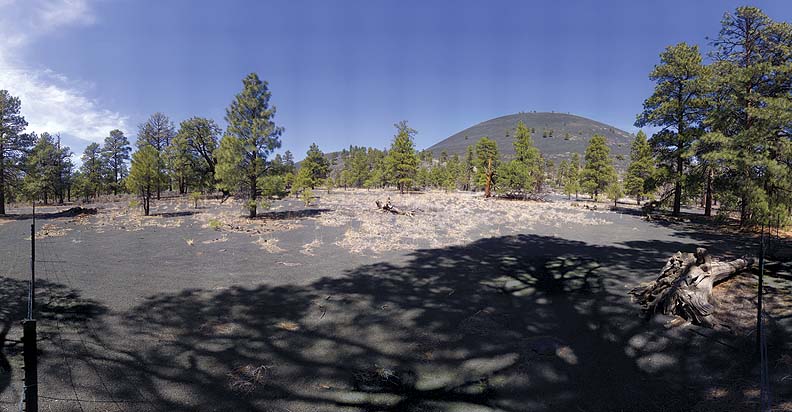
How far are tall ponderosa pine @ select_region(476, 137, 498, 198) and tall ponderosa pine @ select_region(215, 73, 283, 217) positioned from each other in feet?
107

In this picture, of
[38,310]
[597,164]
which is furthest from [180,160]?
[597,164]

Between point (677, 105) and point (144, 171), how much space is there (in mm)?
36149

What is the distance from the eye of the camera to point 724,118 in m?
14.9

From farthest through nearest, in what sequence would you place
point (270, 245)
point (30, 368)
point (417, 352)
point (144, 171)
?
point (144, 171) → point (270, 245) → point (417, 352) → point (30, 368)

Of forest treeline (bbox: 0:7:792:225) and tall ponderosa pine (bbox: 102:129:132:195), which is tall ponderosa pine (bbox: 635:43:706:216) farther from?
tall ponderosa pine (bbox: 102:129:132:195)

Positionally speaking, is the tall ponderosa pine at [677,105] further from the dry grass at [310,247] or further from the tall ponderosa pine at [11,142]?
the tall ponderosa pine at [11,142]

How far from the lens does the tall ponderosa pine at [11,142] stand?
75.8ft

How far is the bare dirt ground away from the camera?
3.49 meters

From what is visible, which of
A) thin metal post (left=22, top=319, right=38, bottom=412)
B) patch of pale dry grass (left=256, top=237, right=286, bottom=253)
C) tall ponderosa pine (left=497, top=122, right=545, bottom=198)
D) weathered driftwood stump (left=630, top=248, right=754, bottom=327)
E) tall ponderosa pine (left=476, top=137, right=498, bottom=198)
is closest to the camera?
thin metal post (left=22, top=319, right=38, bottom=412)

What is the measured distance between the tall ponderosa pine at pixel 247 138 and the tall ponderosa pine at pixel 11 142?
1775cm

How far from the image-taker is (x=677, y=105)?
20.9 m

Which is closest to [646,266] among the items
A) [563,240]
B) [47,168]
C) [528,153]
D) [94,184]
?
[563,240]

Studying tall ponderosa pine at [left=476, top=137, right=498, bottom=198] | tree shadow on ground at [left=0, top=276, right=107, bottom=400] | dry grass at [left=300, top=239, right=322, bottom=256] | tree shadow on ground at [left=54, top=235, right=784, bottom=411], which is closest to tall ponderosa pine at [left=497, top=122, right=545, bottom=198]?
tall ponderosa pine at [left=476, top=137, right=498, bottom=198]

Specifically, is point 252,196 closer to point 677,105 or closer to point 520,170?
point 677,105
